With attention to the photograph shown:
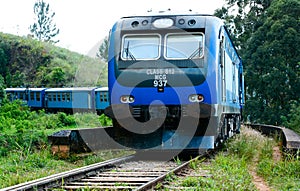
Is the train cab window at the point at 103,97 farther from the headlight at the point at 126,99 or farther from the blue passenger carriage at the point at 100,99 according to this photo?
the headlight at the point at 126,99

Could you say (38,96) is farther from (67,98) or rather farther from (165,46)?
(165,46)

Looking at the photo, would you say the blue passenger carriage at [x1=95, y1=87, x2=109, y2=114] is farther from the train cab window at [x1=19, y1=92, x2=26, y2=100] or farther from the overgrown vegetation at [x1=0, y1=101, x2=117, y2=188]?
the overgrown vegetation at [x1=0, y1=101, x2=117, y2=188]

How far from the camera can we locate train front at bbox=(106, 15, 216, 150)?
31.9 feet

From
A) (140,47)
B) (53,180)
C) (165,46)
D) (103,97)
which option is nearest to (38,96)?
(103,97)

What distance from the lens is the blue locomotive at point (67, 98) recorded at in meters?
28.9

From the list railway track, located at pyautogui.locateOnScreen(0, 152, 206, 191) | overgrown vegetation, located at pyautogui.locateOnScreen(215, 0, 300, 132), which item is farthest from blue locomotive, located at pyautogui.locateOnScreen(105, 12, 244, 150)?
overgrown vegetation, located at pyautogui.locateOnScreen(215, 0, 300, 132)

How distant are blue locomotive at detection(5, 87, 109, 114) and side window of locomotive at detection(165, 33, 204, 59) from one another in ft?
58.7

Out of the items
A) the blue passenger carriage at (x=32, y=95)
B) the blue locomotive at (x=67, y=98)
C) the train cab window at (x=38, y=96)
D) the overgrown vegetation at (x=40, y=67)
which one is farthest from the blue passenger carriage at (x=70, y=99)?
the overgrown vegetation at (x=40, y=67)

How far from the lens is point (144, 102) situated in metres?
9.84

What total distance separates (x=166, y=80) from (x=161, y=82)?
11 cm

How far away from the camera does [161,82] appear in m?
9.80

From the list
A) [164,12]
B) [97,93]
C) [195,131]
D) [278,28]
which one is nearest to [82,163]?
[195,131]

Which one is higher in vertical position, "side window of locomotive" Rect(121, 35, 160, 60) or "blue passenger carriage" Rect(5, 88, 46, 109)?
"side window of locomotive" Rect(121, 35, 160, 60)

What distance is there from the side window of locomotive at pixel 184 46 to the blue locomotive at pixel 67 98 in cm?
1789
